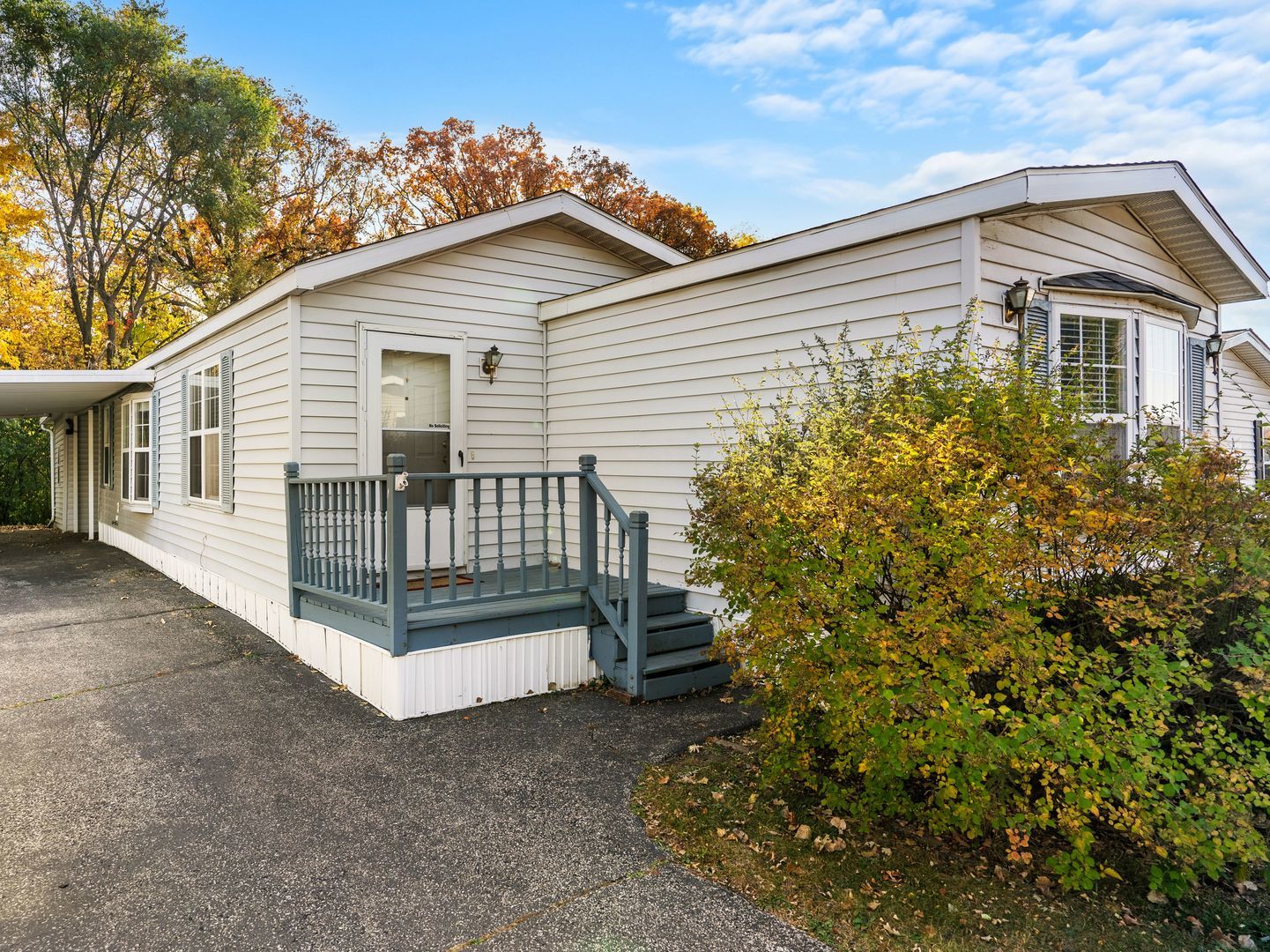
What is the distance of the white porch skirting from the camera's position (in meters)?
4.55

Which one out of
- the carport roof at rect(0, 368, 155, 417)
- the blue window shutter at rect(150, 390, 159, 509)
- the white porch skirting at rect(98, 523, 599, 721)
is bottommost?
the white porch skirting at rect(98, 523, 599, 721)

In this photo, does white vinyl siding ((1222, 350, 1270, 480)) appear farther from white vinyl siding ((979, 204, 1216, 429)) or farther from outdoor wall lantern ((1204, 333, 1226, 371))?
white vinyl siding ((979, 204, 1216, 429))

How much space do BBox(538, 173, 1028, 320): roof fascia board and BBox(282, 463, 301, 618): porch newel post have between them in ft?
9.53

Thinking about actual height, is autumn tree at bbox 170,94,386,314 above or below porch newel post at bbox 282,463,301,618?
above

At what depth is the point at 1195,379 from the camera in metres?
5.77

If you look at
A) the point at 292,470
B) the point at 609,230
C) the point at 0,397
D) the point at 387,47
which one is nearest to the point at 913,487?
the point at 292,470

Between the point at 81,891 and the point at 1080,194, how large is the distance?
574 centimetres

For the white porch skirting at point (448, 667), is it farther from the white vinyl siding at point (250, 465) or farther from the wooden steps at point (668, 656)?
the white vinyl siding at point (250, 465)

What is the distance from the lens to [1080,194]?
13.8 feet

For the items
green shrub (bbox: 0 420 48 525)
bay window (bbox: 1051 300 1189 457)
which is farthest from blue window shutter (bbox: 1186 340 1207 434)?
green shrub (bbox: 0 420 48 525)

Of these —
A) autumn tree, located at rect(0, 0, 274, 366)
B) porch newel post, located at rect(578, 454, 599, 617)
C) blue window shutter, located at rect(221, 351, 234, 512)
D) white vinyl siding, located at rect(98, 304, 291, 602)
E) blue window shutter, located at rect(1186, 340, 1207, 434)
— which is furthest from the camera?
autumn tree, located at rect(0, 0, 274, 366)

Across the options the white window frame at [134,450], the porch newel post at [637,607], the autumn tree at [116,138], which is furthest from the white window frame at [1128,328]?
the autumn tree at [116,138]

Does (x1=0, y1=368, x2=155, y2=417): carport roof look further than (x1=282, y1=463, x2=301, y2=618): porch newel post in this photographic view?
Yes

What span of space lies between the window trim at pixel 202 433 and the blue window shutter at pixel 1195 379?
27.6 feet
